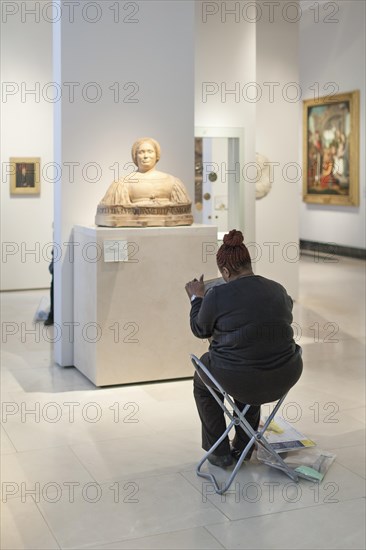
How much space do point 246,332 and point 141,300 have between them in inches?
117

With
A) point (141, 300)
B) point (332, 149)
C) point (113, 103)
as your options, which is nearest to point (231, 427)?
point (141, 300)

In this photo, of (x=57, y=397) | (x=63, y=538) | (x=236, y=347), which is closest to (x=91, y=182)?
(x=57, y=397)

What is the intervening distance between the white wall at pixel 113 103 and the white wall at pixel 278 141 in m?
4.30

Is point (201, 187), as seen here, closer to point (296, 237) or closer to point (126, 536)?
point (296, 237)

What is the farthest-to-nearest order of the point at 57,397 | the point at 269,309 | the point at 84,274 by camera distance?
the point at 84,274, the point at 57,397, the point at 269,309

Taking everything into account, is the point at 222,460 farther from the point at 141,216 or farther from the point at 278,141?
the point at 278,141

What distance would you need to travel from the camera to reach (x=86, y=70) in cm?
873

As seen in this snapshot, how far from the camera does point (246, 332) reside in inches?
210

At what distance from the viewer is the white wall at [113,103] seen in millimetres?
8727

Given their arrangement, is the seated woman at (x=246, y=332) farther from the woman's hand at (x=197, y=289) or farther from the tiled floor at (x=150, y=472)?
the tiled floor at (x=150, y=472)

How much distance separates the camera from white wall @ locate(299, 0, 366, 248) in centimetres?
1916

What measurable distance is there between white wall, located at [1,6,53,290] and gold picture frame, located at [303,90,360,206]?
26.2 ft

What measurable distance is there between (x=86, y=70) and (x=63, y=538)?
208 inches

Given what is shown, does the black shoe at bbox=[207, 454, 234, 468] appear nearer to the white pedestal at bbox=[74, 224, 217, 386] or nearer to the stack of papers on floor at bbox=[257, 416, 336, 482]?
the stack of papers on floor at bbox=[257, 416, 336, 482]
